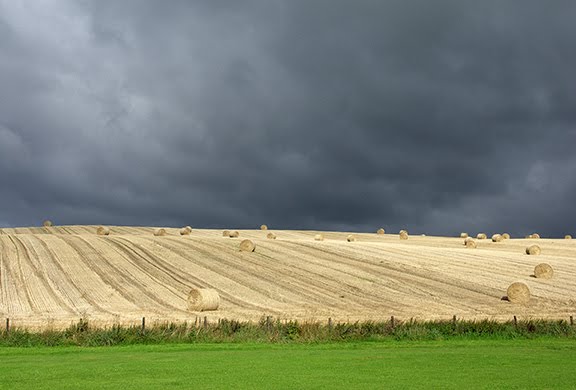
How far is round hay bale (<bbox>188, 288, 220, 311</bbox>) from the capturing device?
3055 cm

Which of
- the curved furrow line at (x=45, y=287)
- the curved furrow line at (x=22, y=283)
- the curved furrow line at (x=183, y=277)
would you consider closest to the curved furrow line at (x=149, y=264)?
the curved furrow line at (x=183, y=277)

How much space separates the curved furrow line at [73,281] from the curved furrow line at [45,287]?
40 cm

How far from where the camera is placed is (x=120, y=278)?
37875mm

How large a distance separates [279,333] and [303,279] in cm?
1682

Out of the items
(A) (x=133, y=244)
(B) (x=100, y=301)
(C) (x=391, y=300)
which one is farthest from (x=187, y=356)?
(A) (x=133, y=244)

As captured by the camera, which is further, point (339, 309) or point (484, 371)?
point (339, 309)

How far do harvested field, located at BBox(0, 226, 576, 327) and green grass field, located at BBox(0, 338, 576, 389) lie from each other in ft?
24.6

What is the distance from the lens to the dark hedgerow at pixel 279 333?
2155cm

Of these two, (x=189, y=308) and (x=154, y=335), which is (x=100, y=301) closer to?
(x=189, y=308)

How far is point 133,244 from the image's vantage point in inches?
1972

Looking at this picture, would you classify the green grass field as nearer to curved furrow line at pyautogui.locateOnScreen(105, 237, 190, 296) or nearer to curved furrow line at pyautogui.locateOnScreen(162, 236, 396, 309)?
curved furrow line at pyautogui.locateOnScreen(162, 236, 396, 309)

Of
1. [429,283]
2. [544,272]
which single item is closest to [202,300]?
[429,283]

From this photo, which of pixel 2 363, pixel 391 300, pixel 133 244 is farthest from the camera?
pixel 133 244

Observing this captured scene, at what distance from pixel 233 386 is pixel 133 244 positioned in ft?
127
